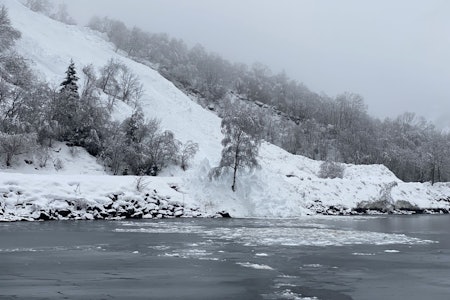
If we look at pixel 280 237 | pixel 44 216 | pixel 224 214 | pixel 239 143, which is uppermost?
pixel 239 143

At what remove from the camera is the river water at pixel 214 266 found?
13.0 meters

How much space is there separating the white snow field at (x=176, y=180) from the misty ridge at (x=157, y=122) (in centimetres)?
315

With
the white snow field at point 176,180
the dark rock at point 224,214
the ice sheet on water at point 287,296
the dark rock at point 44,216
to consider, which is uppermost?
the white snow field at point 176,180

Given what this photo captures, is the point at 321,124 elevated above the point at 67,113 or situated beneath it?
elevated above

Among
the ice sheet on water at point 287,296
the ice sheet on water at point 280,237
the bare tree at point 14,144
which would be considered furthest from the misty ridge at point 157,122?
the ice sheet on water at point 287,296

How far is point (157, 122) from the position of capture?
8062 cm

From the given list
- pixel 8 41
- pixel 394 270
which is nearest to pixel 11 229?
pixel 394 270

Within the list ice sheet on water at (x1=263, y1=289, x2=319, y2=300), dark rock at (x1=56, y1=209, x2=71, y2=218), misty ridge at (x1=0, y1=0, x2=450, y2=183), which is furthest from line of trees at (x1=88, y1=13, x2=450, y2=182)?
ice sheet on water at (x1=263, y1=289, x2=319, y2=300)

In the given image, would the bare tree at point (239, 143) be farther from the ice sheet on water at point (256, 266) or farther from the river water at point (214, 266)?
the ice sheet on water at point (256, 266)

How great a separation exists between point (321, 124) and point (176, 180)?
124239 millimetres

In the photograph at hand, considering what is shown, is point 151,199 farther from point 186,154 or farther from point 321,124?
point 321,124

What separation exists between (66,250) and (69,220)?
1777cm

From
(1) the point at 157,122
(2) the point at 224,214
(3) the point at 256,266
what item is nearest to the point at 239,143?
(2) the point at 224,214

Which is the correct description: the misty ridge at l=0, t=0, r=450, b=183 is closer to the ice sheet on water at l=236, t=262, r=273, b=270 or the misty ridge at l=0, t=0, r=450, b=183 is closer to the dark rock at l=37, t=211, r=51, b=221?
the dark rock at l=37, t=211, r=51, b=221
